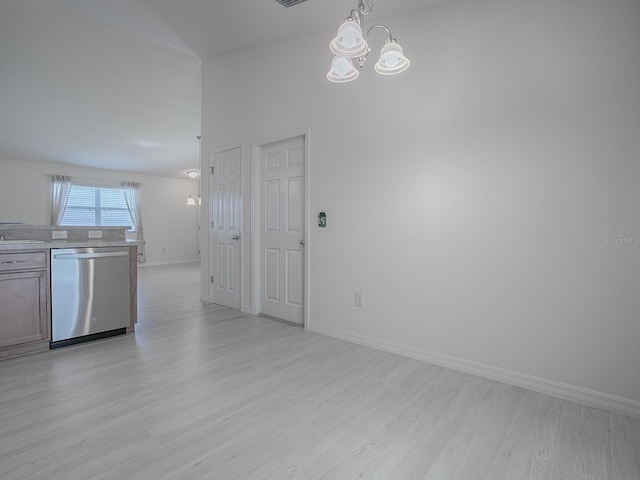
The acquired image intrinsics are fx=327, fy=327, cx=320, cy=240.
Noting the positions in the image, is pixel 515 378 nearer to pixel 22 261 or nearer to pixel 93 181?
pixel 22 261

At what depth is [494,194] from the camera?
228 centimetres

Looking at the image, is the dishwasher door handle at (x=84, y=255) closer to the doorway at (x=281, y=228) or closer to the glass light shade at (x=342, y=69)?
the doorway at (x=281, y=228)

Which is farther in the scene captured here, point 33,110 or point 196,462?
point 33,110

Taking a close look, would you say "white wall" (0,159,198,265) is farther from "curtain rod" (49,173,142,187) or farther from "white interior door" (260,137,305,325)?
"white interior door" (260,137,305,325)

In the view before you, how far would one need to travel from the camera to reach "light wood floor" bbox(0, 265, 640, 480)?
142cm

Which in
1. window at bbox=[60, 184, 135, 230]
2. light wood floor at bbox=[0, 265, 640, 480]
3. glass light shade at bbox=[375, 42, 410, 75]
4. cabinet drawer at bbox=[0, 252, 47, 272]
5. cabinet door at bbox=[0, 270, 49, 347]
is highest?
glass light shade at bbox=[375, 42, 410, 75]

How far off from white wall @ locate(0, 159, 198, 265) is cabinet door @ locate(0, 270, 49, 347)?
658 cm

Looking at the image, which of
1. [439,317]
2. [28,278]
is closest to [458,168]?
[439,317]

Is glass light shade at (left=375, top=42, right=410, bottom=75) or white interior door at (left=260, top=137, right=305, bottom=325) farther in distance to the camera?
white interior door at (left=260, top=137, right=305, bottom=325)

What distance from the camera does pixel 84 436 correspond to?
5.25ft

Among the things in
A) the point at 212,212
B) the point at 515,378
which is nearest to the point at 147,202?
the point at 212,212

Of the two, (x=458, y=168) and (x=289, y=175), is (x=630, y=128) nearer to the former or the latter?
(x=458, y=168)

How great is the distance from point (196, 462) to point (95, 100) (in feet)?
17.1

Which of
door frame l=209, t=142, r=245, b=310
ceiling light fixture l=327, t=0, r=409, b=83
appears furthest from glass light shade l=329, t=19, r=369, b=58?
door frame l=209, t=142, r=245, b=310
